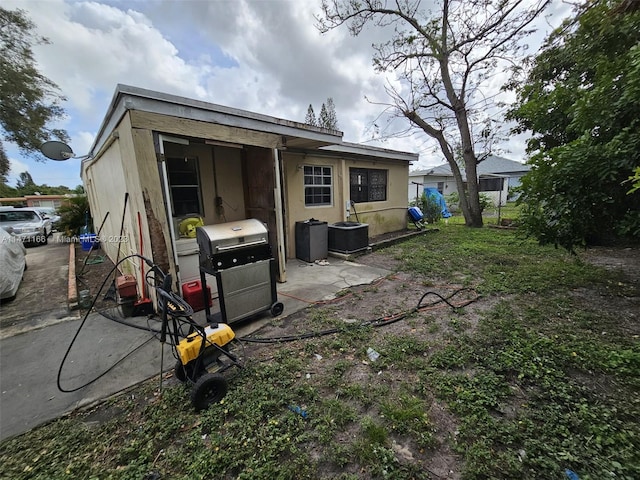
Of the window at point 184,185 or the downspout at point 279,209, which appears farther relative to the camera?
the window at point 184,185

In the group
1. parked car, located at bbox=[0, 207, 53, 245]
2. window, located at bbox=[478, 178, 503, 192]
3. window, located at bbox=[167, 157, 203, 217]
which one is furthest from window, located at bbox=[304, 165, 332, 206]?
window, located at bbox=[478, 178, 503, 192]

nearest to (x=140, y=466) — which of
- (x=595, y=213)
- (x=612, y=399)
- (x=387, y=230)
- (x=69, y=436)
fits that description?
(x=69, y=436)

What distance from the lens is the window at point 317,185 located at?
22.8ft

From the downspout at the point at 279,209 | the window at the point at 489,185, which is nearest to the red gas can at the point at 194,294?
the downspout at the point at 279,209

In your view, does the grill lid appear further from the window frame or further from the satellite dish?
the satellite dish

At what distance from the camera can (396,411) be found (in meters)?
1.94

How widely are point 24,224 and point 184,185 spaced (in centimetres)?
1011

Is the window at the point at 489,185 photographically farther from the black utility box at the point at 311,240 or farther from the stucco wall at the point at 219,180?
the stucco wall at the point at 219,180

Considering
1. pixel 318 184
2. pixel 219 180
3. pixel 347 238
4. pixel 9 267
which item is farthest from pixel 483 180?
pixel 9 267

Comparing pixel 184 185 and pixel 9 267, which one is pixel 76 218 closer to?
pixel 9 267

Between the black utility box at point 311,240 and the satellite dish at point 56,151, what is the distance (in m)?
6.00

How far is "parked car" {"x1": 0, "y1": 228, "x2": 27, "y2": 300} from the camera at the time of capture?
4547mm

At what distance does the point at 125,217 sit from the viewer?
433 cm

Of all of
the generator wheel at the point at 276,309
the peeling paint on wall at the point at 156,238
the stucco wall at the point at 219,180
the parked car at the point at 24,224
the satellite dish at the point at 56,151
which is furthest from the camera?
the parked car at the point at 24,224
